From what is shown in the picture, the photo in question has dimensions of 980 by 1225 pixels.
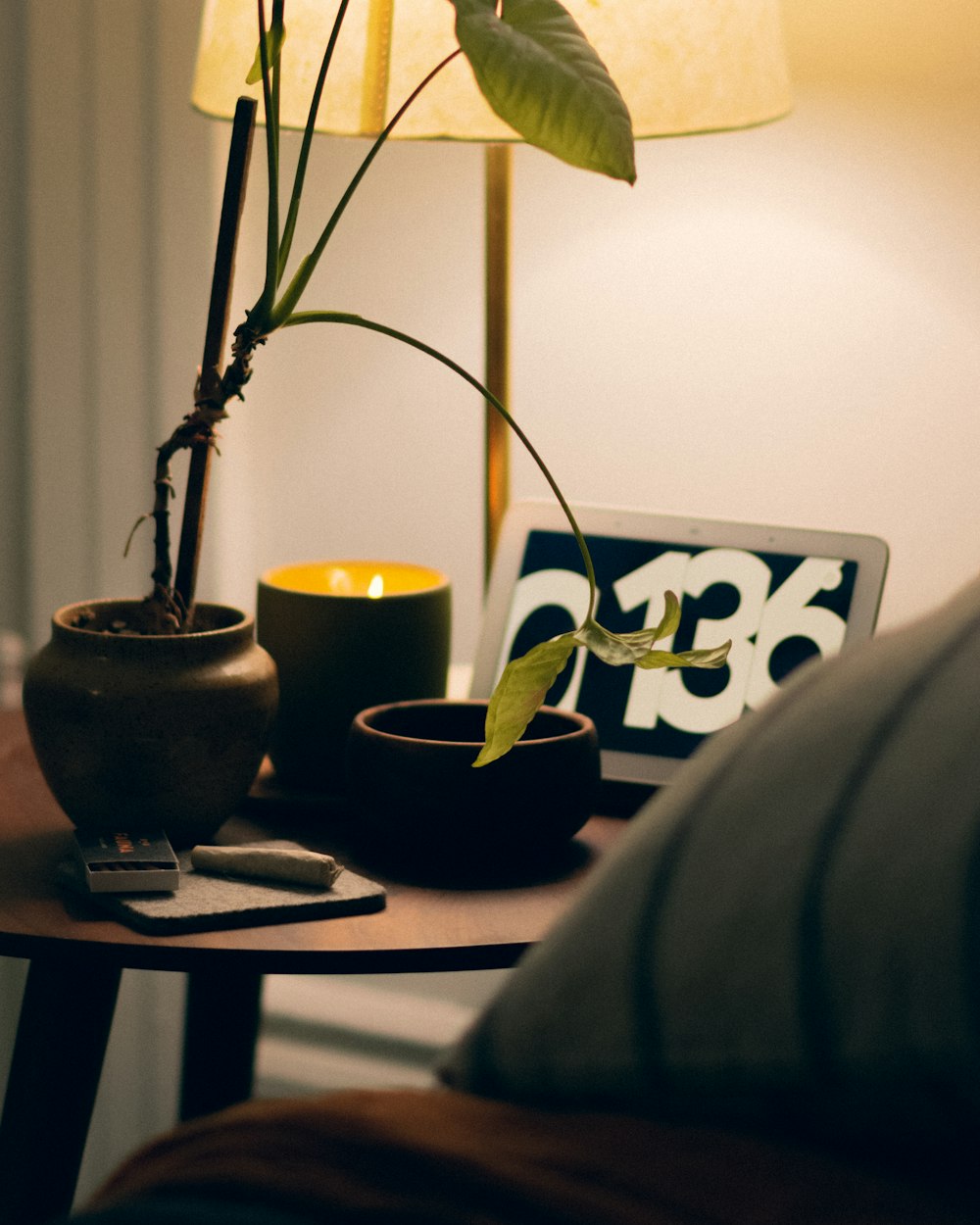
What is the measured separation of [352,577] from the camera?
3.17 ft

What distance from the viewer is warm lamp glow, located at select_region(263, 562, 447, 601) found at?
94 cm

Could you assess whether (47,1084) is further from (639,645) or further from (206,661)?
(639,645)

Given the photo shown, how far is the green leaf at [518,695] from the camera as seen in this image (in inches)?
27.0

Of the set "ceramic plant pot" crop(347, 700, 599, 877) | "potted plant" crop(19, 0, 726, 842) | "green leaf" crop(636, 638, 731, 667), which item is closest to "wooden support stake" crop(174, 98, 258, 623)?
Result: "potted plant" crop(19, 0, 726, 842)

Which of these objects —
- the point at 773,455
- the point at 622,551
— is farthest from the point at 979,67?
the point at 622,551

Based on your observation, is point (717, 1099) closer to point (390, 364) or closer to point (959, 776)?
point (959, 776)

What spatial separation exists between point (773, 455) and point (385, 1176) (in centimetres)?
90

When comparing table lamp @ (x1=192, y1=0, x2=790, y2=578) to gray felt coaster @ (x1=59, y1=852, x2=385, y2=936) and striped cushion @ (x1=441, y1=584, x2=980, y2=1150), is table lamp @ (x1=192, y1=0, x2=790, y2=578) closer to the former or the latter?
gray felt coaster @ (x1=59, y1=852, x2=385, y2=936)

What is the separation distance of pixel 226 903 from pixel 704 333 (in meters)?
0.66

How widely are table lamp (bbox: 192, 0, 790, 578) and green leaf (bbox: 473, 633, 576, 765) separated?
0.35 metres

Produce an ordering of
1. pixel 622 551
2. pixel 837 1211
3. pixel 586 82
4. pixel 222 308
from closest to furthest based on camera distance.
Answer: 1. pixel 837 1211
2. pixel 586 82
3. pixel 222 308
4. pixel 622 551

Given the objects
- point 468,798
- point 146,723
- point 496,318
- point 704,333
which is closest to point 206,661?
point 146,723

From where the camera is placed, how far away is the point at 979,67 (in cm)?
102

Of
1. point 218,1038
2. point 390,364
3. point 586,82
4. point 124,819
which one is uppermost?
point 586,82
